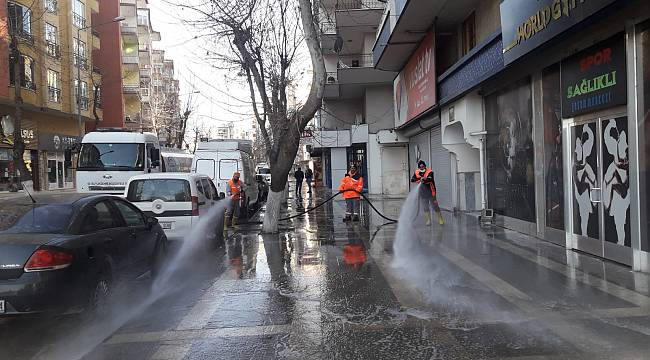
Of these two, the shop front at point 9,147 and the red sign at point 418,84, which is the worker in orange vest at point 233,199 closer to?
the red sign at point 418,84

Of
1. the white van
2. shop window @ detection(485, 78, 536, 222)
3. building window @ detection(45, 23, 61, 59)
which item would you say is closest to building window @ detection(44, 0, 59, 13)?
building window @ detection(45, 23, 61, 59)

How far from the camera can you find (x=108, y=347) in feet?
16.7

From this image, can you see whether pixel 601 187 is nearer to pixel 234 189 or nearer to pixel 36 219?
pixel 36 219

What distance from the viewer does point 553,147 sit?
10047mm

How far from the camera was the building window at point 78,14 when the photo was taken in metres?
39.1

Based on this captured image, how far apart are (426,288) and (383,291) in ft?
1.88

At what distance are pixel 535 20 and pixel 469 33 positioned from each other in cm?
725

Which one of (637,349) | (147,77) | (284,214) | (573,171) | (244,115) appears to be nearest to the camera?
(637,349)

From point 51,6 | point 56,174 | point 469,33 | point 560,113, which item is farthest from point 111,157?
point 56,174

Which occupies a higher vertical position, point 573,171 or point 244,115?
point 244,115

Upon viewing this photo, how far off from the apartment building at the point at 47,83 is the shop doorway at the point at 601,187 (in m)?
25.4

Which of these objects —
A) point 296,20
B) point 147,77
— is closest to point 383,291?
point 296,20

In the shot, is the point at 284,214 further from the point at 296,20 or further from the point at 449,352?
the point at 449,352

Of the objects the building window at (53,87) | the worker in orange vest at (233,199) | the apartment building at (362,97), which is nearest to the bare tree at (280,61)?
the worker in orange vest at (233,199)
